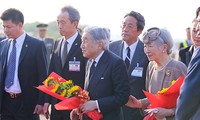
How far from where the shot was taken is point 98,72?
16.0 feet

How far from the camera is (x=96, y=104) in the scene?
4.73 m

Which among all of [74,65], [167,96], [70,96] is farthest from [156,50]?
[74,65]

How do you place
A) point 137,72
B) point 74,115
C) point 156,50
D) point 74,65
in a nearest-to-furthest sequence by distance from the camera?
1. point 156,50
2. point 74,115
3. point 137,72
4. point 74,65

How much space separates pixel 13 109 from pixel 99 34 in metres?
2.01

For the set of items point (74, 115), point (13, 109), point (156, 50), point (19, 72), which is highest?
point (156, 50)

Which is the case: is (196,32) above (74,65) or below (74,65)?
above

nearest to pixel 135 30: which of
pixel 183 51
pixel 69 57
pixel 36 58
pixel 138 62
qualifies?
pixel 138 62

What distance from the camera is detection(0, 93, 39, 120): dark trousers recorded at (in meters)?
6.12

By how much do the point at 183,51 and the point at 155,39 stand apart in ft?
10.1

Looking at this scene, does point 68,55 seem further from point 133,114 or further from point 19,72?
point 133,114

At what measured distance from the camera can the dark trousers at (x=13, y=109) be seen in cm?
612

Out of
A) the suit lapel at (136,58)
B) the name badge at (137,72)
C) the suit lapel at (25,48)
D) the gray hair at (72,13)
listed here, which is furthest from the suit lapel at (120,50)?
the suit lapel at (25,48)

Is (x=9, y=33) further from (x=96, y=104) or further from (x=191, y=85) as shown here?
(x=191, y=85)

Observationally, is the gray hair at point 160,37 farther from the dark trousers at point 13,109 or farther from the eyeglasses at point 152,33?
the dark trousers at point 13,109
